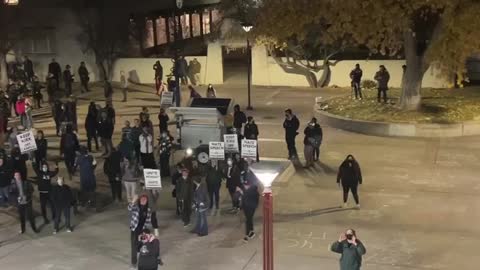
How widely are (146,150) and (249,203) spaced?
490 cm

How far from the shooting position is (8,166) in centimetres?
1669

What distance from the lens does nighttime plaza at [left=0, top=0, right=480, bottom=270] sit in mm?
14156

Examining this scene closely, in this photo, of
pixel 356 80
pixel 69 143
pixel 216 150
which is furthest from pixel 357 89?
pixel 69 143

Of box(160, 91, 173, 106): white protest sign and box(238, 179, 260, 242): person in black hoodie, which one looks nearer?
box(238, 179, 260, 242): person in black hoodie

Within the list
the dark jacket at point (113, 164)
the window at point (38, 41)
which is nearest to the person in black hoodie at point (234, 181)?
the dark jacket at point (113, 164)

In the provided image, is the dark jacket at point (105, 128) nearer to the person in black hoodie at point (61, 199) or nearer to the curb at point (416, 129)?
the person in black hoodie at point (61, 199)

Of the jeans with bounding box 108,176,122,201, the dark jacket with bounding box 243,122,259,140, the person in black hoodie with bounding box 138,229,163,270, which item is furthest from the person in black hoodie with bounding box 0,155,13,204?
the dark jacket with bounding box 243,122,259,140

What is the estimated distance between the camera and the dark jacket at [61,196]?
14898 mm

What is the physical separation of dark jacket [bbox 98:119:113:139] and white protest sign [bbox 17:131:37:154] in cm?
294

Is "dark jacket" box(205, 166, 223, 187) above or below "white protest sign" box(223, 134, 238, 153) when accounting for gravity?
below

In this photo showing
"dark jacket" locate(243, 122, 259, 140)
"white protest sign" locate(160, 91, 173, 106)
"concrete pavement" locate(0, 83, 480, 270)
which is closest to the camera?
"concrete pavement" locate(0, 83, 480, 270)

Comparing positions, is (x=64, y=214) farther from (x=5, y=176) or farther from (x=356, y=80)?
(x=356, y=80)

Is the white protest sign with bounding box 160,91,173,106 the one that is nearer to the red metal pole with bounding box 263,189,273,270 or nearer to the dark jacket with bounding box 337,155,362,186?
the dark jacket with bounding box 337,155,362,186

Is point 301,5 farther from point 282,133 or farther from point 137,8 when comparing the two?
point 137,8
